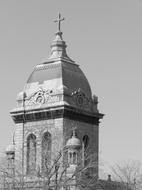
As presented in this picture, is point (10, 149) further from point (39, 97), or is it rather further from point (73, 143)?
point (73, 143)

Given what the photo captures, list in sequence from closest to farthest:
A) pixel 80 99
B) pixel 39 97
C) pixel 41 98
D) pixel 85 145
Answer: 1. pixel 41 98
2. pixel 39 97
3. pixel 80 99
4. pixel 85 145

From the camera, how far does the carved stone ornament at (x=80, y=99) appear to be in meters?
94.8

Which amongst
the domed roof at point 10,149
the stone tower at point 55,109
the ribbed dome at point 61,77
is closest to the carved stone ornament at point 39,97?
the stone tower at point 55,109

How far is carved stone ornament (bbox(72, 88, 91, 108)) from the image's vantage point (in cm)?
9485

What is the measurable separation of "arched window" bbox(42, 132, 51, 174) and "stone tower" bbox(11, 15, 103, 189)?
0.11 metres

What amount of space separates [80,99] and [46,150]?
14.1 metres

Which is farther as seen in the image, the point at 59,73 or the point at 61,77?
the point at 59,73

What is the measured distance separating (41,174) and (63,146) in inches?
277

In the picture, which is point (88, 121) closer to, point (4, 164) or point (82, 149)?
point (82, 149)

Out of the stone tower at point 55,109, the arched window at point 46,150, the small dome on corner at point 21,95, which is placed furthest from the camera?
the small dome on corner at point 21,95

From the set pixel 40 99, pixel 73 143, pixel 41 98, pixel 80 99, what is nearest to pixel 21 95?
pixel 40 99

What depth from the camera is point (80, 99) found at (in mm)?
95625

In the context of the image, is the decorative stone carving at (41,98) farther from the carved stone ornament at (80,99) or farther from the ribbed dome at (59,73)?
the carved stone ornament at (80,99)

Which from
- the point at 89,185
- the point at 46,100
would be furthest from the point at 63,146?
the point at 46,100
